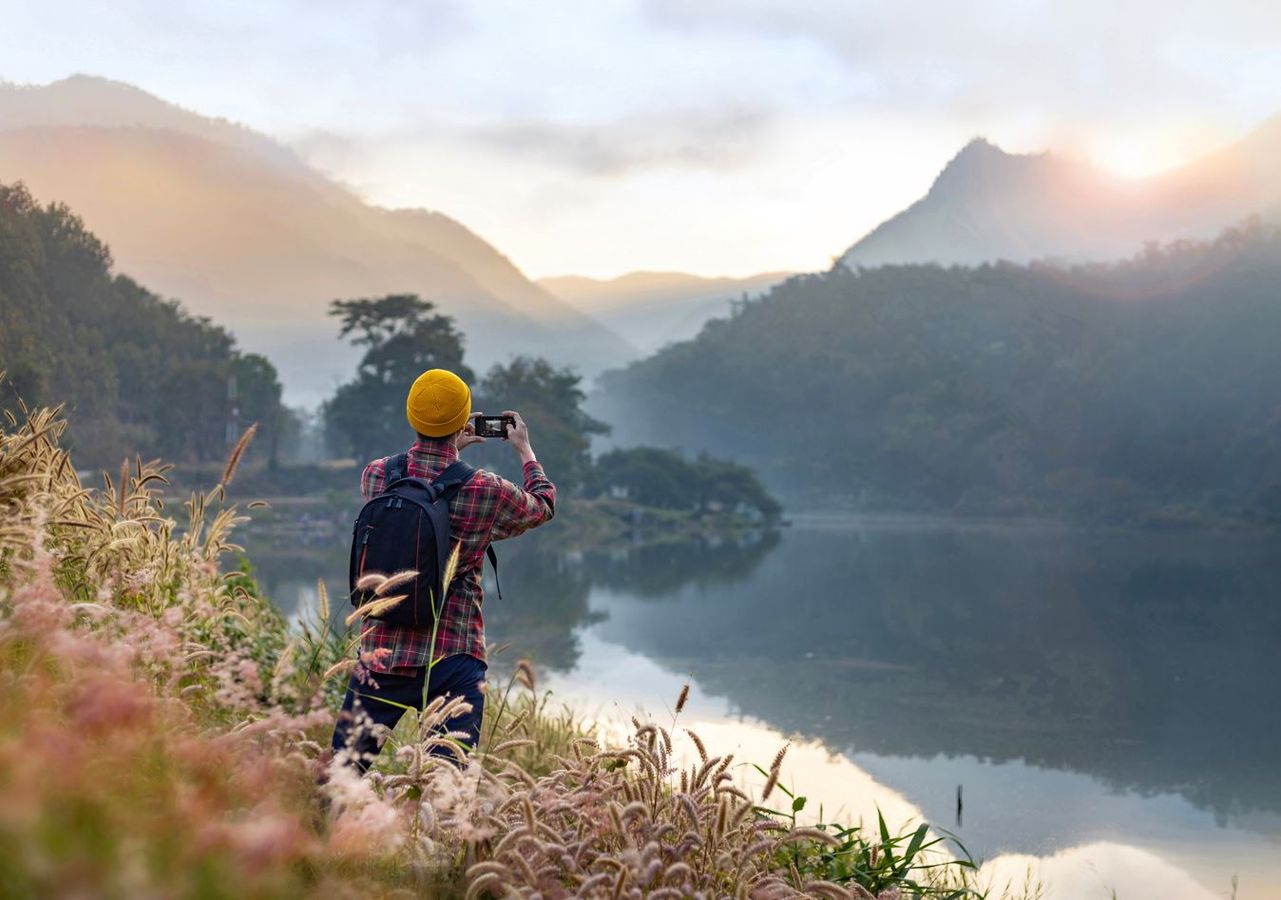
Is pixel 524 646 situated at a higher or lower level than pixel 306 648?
lower

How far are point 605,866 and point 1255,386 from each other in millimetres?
54081

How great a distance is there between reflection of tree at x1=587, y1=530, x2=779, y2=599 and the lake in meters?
0.21

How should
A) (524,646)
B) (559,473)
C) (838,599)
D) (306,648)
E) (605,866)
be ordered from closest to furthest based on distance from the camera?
(605,866) → (306,648) → (524,646) → (838,599) → (559,473)

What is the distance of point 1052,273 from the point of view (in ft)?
216

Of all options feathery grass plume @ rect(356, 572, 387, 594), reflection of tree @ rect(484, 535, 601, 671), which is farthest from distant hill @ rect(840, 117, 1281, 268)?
feathery grass plume @ rect(356, 572, 387, 594)

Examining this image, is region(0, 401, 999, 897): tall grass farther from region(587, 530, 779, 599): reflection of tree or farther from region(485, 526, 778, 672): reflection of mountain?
region(587, 530, 779, 599): reflection of tree

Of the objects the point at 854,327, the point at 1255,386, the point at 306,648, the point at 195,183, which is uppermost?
the point at 195,183

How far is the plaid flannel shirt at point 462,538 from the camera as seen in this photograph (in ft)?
10.1

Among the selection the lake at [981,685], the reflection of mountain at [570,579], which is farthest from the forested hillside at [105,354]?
the reflection of mountain at [570,579]

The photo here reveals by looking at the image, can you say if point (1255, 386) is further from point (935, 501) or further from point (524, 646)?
point (524, 646)

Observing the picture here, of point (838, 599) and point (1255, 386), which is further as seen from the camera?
point (1255, 386)

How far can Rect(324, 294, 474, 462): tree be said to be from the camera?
40062 mm

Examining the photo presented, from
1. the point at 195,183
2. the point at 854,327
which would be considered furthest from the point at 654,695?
the point at 195,183

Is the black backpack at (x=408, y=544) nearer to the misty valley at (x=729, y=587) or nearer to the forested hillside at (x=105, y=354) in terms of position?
the misty valley at (x=729, y=587)
